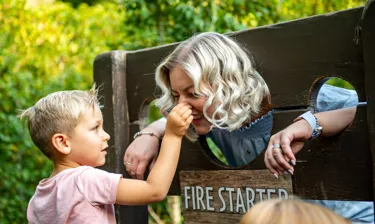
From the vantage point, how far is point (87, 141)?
2.16 meters

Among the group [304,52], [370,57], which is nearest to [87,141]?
[304,52]

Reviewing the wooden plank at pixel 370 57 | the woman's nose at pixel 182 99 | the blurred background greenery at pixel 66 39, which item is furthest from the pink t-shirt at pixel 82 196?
the blurred background greenery at pixel 66 39

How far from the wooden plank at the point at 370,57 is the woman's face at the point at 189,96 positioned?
62 centimetres

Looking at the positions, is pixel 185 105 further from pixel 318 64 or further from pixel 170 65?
pixel 318 64

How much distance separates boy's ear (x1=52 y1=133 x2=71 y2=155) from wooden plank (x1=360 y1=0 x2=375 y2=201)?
0.98m

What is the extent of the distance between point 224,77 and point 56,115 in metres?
0.62

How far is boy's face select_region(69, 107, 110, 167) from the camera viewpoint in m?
2.16

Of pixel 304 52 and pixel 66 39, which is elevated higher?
pixel 66 39

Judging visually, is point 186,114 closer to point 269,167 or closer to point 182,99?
point 182,99

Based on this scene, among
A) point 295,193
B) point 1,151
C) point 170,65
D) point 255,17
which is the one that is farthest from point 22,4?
point 295,193

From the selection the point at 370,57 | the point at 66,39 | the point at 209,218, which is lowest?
the point at 209,218

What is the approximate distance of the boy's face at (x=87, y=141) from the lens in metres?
2.16

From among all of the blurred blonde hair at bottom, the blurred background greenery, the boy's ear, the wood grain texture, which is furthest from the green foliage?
the blurred blonde hair at bottom

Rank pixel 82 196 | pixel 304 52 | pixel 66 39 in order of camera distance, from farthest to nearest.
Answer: pixel 66 39 < pixel 304 52 < pixel 82 196
